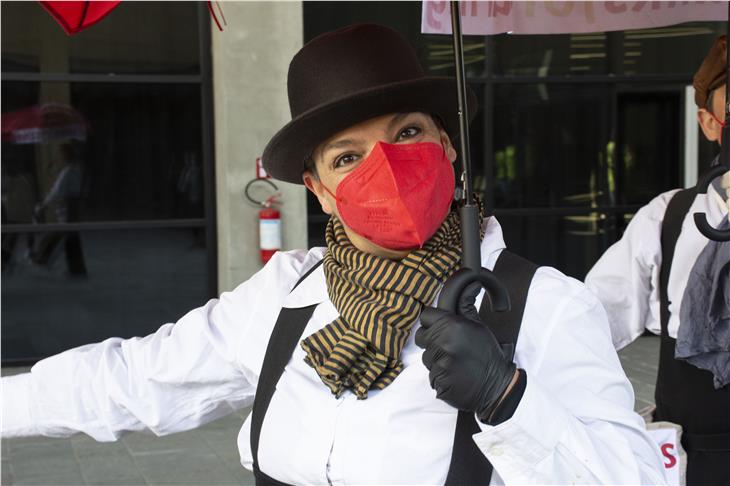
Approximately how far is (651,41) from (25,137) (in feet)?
18.5

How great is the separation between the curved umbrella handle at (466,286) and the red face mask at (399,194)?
0.35m

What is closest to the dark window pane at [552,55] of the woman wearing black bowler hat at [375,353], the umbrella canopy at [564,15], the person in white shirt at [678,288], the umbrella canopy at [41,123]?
the umbrella canopy at [41,123]

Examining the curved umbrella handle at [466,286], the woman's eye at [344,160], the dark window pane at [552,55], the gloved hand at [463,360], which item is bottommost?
the gloved hand at [463,360]

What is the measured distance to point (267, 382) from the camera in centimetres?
198

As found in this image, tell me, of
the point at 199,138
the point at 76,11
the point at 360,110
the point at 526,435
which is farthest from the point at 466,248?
the point at 199,138

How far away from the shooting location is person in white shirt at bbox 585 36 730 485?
281 centimetres

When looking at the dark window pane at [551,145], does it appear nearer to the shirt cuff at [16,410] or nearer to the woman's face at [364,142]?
the woman's face at [364,142]

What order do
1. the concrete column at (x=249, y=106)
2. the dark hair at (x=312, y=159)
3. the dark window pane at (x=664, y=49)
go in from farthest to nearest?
1. the dark window pane at (x=664, y=49)
2. the concrete column at (x=249, y=106)
3. the dark hair at (x=312, y=159)

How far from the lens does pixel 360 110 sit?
1919 millimetres

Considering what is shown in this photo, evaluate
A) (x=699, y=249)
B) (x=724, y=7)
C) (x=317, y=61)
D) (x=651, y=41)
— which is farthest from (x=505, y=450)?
(x=651, y=41)

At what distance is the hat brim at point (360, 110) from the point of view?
6.22 feet

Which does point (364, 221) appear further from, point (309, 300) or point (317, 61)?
point (317, 61)

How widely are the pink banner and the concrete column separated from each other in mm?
3729

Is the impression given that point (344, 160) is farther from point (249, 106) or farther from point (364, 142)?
point (249, 106)
